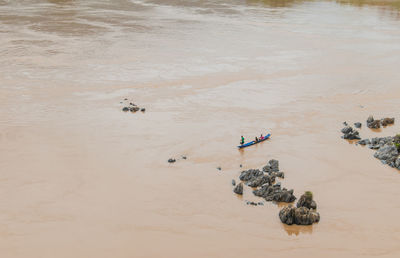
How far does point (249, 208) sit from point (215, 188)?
1.83m

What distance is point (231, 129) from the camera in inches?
835

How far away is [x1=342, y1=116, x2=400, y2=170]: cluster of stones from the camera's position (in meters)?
16.8

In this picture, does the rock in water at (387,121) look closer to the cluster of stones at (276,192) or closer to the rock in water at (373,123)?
the rock in water at (373,123)

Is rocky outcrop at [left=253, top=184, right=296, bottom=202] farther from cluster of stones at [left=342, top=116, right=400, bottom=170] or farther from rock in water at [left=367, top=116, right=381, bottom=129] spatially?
rock in water at [left=367, top=116, right=381, bottom=129]

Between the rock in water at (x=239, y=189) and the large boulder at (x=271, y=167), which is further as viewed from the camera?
the large boulder at (x=271, y=167)

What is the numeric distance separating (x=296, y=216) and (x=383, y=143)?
7646 millimetres

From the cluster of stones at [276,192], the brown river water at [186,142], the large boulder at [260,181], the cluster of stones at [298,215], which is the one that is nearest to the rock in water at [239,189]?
the cluster of stones at [276,192]

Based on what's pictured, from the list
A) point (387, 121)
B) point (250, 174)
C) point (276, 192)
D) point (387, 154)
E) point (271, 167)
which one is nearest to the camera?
point (276, 192)

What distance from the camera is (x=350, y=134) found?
19.4 m

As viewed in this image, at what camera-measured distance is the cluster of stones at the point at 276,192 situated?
1302 centimetres

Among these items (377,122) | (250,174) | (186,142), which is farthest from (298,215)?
(377,122)

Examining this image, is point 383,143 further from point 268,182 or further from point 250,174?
point 250,174

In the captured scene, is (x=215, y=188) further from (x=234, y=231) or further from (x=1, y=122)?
(x=1, y=122)

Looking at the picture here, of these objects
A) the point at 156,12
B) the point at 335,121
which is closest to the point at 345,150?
the point at 335,121
